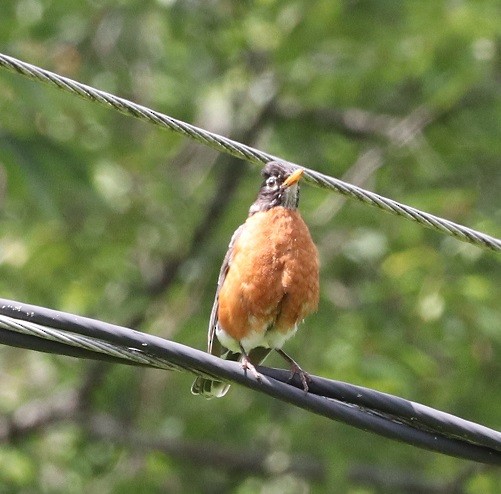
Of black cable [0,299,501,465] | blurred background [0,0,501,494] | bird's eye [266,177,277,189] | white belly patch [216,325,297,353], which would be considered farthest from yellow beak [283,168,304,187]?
blurred background [0,0,501,494]

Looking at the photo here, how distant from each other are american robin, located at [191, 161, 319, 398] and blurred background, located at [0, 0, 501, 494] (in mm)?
1958

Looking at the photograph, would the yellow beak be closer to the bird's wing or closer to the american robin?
the american robin

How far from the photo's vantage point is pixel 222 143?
4156 mm

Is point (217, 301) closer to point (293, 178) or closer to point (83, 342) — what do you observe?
point (293, 178)

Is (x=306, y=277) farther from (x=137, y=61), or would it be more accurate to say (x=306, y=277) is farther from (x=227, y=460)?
(x=137, y=61)

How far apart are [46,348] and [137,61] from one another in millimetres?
7596

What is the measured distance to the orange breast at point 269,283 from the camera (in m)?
5.55

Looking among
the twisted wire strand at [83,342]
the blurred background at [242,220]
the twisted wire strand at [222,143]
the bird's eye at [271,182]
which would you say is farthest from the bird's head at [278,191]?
the twisted wire strand at [83,342]

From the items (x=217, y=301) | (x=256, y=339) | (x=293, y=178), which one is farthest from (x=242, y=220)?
(x=293, y=178)

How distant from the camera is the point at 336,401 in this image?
4.01m

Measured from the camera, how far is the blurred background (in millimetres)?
8641

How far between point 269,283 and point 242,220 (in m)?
3.86

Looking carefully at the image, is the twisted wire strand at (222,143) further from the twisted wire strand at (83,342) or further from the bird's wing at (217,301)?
the bird's wing at (217,301)

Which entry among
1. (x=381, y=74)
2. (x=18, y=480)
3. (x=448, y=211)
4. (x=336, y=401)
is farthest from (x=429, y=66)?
(x=336, y=401)
